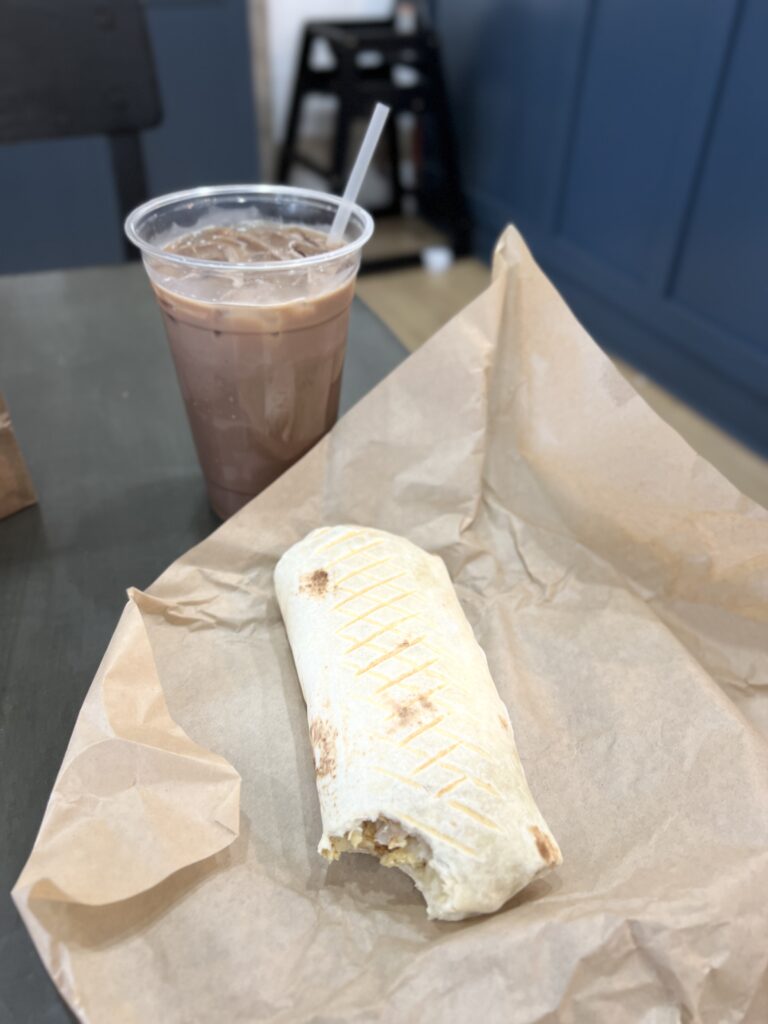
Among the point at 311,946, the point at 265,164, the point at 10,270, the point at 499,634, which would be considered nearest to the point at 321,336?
the point at 499,634

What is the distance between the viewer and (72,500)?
3.76ft

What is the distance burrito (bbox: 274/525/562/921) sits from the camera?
27.9 inches

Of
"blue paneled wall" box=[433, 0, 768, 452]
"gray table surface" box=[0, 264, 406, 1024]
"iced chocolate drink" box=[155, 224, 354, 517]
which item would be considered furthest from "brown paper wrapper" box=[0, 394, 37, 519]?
"blue paneled wall" box=[433, 0, 768, 452]

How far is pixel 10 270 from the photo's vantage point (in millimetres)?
3271

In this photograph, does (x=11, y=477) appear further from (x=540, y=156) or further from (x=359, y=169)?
(x=540, y=156)

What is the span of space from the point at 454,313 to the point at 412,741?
2383mm

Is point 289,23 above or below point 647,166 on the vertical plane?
above

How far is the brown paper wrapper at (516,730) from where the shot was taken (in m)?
0.65

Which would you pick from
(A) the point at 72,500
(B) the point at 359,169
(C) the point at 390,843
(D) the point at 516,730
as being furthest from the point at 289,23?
(C) the point at 390,843

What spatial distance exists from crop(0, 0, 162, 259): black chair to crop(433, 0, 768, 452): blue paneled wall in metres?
1.65

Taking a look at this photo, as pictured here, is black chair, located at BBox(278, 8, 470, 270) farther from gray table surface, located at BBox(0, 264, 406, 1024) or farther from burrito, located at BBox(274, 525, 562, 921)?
burrito, located at BBox(274, 525, 562, 921)

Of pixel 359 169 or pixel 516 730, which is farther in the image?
pixel 359 169

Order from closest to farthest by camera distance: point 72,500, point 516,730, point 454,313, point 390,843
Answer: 1. point 390,843
2. point 516,730
3. point 72,500
4. point 454,313

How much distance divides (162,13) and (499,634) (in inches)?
120
